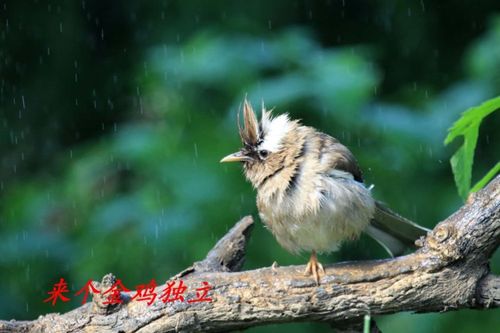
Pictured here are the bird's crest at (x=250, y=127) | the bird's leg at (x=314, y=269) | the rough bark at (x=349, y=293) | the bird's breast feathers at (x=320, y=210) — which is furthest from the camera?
the bird's crest at (x=250, y=127)

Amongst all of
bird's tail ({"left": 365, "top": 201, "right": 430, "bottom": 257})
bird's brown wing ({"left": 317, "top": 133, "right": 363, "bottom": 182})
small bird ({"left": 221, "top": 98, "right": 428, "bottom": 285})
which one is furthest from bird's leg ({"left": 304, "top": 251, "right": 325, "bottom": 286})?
bird's tail ({"left": 365, "top": 201, "right": 430, "bottom": 257})

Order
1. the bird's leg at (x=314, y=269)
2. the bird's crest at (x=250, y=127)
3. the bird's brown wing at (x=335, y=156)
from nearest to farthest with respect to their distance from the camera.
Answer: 1. the bird's leg at (x=314, y=269)
2. the bird's brown wing at (x=335, y=156)
3. the bird's crest at (x=250, y=127)

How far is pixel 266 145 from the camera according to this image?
13.3 feet

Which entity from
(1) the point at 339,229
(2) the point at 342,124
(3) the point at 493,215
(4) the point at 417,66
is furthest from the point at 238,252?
(4) the point at 417,66

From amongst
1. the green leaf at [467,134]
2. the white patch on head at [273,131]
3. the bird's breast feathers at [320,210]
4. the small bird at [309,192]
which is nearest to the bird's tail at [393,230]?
the small bird at [309,192]

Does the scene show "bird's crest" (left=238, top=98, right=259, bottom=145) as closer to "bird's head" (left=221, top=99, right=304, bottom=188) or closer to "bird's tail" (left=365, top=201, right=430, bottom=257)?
"bird's head" (left=221, top=99, right=304, bottom=188)

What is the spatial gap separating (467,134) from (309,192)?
0.65 m

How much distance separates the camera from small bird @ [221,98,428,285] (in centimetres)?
384

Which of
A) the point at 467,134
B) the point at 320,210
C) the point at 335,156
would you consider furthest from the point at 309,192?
the point at 467,134

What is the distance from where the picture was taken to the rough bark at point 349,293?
3.54 m

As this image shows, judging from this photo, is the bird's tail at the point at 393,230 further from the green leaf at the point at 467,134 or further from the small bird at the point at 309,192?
the green leaf at the point at 467,134

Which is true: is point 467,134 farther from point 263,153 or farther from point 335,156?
point 263,153

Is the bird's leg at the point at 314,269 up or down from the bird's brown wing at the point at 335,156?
down

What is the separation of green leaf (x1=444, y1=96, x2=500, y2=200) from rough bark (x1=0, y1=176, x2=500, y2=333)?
128 mm
